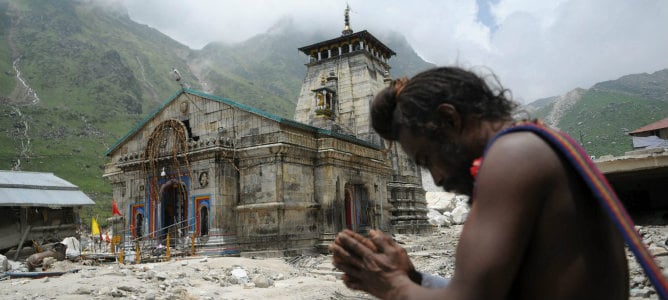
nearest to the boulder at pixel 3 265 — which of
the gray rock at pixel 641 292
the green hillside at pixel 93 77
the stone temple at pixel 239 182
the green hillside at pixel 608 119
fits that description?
the stone temple at pixel 239 182

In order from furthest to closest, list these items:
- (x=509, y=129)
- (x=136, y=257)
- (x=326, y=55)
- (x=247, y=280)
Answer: (x=326, y=55), (x=136, y=257), (x=247, y=280), (x=509, y=129)

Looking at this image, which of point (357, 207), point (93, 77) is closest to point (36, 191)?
point (357, 207)

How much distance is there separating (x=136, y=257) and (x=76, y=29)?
133 m

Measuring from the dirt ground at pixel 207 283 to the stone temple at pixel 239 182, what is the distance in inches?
143

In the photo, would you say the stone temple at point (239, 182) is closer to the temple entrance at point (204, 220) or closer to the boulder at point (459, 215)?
the temple entrance at point (204, 220)

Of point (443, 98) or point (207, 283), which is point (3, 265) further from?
point (443, 98)

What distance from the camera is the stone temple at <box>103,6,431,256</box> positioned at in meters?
18.5

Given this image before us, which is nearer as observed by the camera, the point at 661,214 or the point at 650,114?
the point at 661,214

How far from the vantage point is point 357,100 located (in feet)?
97.2

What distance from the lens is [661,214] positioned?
1302 centimetres

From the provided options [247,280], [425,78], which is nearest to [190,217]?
[247,280]

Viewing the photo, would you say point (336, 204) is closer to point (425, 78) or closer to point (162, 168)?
point (162, 168)

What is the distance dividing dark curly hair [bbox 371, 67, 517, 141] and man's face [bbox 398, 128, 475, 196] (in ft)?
0.16

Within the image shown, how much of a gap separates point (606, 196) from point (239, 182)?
19.0 meters
